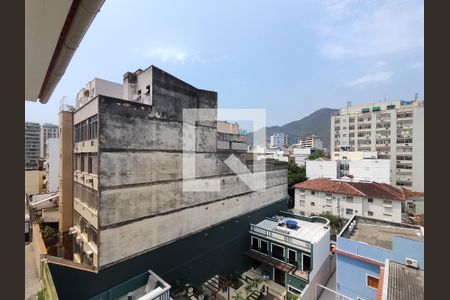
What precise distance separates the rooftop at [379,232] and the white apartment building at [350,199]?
8.35 m

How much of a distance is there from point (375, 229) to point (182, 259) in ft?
35.8

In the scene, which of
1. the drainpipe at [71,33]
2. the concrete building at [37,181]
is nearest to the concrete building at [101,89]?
the drainpipe at [71,33]

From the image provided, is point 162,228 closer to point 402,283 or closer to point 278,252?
point 278,252

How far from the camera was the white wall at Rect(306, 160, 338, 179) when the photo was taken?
3154 centimetres

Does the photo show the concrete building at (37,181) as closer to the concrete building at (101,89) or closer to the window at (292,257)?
the concrete building at (101,89)

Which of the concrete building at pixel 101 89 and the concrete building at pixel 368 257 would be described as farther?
the concrete building at pixel 101 89

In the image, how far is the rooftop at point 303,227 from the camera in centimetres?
1538

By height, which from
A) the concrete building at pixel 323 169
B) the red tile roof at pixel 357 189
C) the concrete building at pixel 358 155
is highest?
the concrete building at pixel 358 155

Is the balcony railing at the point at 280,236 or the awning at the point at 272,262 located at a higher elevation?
the balcony railing at the point at 280,236

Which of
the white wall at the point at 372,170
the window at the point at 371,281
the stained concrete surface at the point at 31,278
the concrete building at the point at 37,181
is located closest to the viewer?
the stained concrete surface at the point at 31,278

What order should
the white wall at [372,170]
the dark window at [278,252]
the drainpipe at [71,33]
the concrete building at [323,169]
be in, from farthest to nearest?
the concrete building at [323,169]
the white wall at [372,170]
the dark window at [278,252]
the drainpipe at [71,33]

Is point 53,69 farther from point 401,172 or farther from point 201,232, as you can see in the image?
point 401,172

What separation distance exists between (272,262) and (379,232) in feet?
21.5

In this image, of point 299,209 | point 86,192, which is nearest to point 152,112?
point 86,192
